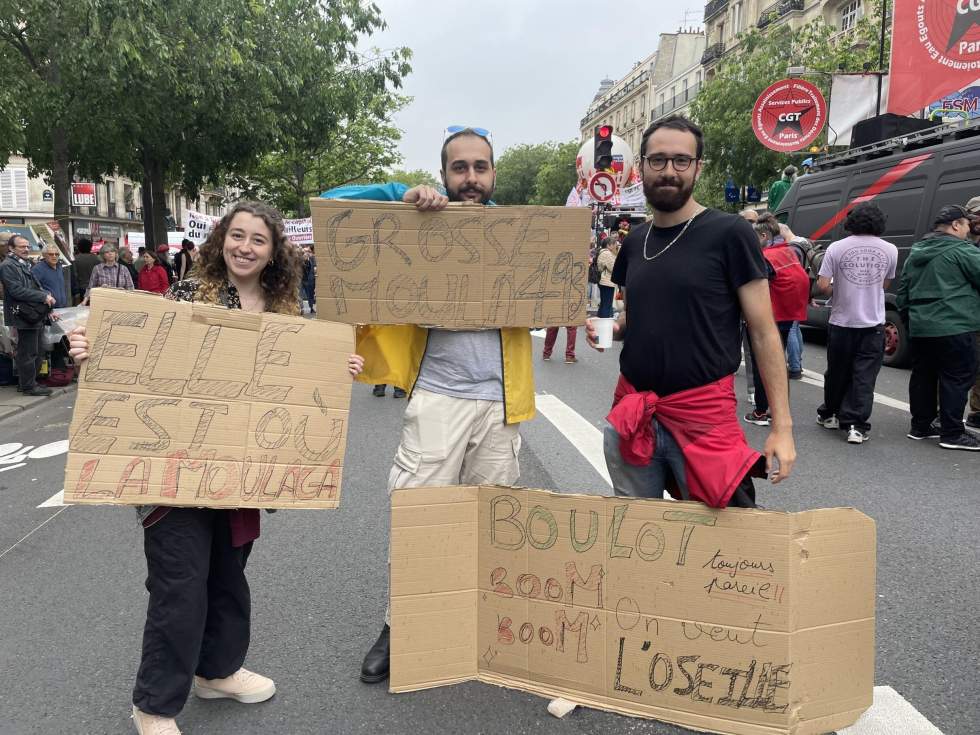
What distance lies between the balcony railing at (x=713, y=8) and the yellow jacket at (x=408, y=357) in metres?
58.3

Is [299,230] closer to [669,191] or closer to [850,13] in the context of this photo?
[669,191]

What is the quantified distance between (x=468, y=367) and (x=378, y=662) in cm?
113

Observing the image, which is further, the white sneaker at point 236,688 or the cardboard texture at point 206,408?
the white sneaker at point 236,688

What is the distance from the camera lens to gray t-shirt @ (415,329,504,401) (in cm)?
283

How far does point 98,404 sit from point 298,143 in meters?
17.7

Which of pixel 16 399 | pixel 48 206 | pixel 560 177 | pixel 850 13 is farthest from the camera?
pixel 560 177

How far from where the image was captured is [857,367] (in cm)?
650

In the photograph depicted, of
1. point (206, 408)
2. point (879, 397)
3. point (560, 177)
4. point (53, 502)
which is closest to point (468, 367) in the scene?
point (206, 408)

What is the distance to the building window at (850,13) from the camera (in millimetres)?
37938

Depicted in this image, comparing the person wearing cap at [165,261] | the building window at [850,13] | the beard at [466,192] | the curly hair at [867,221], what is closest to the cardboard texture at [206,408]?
the beard at [466,192]

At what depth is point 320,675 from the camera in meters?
2.90

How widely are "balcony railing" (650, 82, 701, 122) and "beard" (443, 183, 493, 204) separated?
5920 centimetres

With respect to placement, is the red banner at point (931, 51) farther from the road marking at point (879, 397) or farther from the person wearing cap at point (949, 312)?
the person wearing cap at point (949, 312)

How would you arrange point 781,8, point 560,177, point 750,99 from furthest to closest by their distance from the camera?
point 560,177
point 781,8
point 750,99
